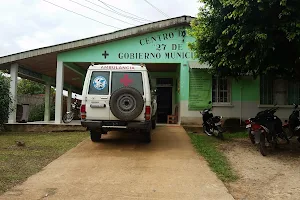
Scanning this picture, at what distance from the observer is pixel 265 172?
637 centimetres

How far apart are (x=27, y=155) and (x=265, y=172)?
5.47m

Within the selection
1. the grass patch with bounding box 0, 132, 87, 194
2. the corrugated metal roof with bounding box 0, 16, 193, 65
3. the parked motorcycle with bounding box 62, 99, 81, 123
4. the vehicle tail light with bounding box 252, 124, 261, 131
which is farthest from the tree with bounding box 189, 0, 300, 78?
the parked motorcycle with bounding box 62, 99, 81, 123

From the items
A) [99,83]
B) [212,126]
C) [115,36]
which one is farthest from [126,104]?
[115,36]

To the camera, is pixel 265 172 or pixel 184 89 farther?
pixel 184 89

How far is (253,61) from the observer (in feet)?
25.5

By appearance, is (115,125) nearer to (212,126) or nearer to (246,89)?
(212,126)

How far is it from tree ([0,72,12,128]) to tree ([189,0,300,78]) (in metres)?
7.99

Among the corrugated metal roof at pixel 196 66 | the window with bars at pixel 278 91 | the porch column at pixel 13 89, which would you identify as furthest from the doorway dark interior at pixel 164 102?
the porch column at pixel 13 89

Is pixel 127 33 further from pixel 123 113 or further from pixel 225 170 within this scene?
pixel 225 170

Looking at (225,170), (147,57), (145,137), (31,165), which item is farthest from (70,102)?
(225,170)

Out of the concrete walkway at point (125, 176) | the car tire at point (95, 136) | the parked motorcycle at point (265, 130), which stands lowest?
the concrete walkway at point (125, 176)

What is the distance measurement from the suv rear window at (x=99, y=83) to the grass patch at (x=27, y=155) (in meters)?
1.80

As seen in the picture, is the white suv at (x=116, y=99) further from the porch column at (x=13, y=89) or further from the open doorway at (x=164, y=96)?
the open doorway at (x=164, y=96)

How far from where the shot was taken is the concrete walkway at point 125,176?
497cm
